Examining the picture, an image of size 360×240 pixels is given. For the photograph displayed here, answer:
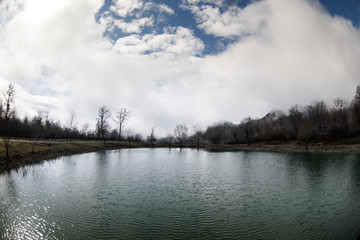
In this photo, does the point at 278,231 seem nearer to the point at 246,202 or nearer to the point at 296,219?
the point at 296,219

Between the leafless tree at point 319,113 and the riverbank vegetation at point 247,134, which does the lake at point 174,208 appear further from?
the leafless tree at point 319,113

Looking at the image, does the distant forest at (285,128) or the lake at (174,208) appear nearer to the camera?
the lake at (174,208)

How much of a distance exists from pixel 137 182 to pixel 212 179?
7.97 m

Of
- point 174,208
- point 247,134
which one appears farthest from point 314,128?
point 174,208

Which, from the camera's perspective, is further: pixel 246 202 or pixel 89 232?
pixel 246 202

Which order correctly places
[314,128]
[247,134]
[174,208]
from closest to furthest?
1. [174,208]
2. [314,128]
3. [247,134]

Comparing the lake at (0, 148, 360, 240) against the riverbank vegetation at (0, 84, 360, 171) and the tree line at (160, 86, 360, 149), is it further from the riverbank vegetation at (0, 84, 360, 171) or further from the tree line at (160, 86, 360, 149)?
the tree line at (160, 86, 360, 149)

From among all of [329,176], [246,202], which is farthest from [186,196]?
[329,176]

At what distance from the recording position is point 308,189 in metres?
17.9

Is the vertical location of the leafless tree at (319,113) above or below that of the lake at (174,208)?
above

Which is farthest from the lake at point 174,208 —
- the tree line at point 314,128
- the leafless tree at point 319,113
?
the leafless tree at point 319,113

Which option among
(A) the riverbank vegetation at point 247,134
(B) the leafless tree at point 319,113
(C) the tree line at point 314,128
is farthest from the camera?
(B) the leafless tree at point 319,113

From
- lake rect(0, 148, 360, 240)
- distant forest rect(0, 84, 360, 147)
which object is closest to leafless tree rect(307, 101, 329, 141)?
distant forest rect(0, 84, 360, 147)

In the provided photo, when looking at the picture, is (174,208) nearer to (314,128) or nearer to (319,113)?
(314,128)
